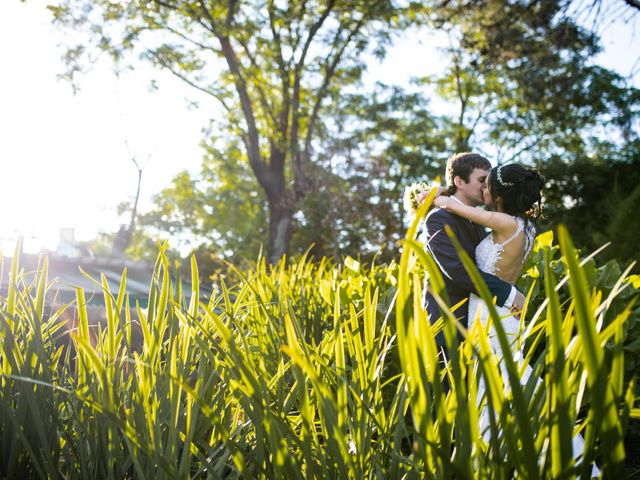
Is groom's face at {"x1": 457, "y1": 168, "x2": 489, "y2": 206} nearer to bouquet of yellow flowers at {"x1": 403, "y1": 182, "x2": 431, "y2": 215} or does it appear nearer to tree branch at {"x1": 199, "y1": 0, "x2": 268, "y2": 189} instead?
bouquet of yellow flowers at {"x1": 403, "y1": 182, "x2": 431, "y2": 215}

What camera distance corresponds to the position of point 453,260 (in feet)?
8.02

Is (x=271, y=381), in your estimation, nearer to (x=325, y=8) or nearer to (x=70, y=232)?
(x=325, y=8)

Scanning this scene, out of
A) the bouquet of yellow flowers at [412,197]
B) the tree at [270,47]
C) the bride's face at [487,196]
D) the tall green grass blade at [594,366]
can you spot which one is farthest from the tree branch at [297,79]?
the tall green grass blade at [594,366]

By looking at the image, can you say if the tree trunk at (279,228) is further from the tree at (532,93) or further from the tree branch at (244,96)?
the tree at (532,93)

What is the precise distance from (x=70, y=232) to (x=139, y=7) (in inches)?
695

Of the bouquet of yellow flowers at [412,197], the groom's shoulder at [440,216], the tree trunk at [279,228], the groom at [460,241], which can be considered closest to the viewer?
the groom at [460,241]

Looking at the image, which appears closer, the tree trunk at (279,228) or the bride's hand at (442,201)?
the bride's hand at (442,201)

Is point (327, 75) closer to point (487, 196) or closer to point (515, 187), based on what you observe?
point (487, 196)

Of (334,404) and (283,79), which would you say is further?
(283,79)

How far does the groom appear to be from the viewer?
7.75ft

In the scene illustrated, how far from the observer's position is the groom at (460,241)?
2.36 metres

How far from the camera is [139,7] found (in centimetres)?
1434

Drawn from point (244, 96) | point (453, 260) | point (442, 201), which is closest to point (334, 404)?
point (453, 260)

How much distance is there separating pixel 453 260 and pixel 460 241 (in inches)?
6.7
